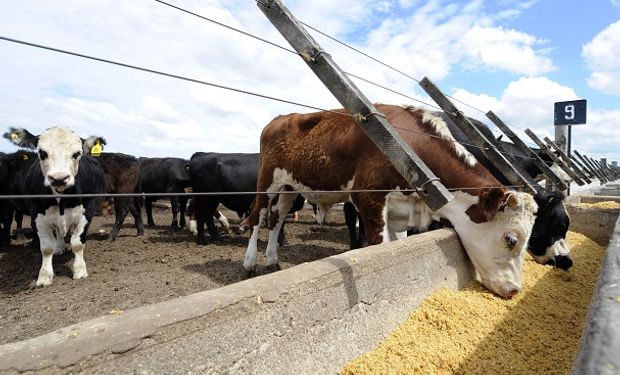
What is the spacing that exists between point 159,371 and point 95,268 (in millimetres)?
4748

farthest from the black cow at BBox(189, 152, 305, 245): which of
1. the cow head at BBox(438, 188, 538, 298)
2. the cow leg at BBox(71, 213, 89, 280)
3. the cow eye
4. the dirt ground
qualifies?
the cow eye

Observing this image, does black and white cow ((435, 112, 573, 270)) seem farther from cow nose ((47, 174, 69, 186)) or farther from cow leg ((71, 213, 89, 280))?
cow leg ((71, 213, 89, 280))

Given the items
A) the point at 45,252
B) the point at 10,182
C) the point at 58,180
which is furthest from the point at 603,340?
the point at 10,182

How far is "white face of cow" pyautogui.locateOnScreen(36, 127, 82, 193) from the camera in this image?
4.30 metres

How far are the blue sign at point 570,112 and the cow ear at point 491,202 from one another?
829cm

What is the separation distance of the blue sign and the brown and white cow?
25.2ft

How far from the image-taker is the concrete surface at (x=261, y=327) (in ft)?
4.15

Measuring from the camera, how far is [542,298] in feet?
11.5

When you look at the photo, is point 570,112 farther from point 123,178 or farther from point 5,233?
point 5,233

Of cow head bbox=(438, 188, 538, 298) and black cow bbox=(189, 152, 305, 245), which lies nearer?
cow head bbox=(438, 188, 538, 298)

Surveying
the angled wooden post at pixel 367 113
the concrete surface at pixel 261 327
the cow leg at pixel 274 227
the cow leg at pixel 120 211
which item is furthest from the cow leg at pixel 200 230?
the angled wooden post at pixel 367 113

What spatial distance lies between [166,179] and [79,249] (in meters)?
6.24

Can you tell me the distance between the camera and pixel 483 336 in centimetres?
257

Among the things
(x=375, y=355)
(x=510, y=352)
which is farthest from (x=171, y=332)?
(x=510, y=352)
